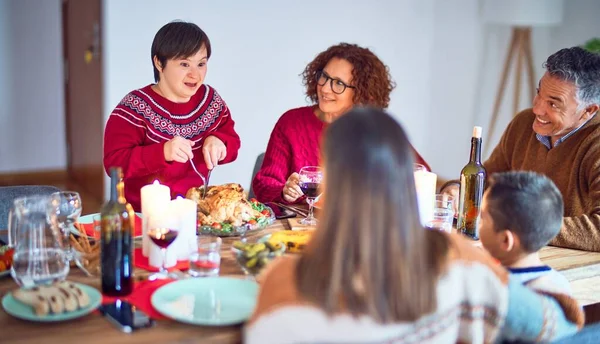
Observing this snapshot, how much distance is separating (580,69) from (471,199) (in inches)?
26.0

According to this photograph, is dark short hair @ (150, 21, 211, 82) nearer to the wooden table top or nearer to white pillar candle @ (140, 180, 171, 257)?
white pillar candle @ (140, 180, 171, 257)

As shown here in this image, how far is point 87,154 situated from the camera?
17.1 ft

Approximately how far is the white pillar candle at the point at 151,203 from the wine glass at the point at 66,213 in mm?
177

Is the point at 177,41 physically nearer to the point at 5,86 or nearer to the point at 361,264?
the point at 361,264

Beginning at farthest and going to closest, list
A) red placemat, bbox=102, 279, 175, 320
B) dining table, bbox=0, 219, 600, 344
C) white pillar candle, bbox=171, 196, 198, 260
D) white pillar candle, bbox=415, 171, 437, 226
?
1. white pillar candle, bbox=415, 171, 437, 226
2. white pillar candle, bbox=171, 196, 198, 260
3. red placemat, bbox=102, 279, 175, 320
4. dining table, bbox=0, 219, 600, 344

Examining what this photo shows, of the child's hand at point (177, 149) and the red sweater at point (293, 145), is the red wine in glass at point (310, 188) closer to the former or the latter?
the child's hand at point (177, 149)

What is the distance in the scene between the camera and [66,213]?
1801mm

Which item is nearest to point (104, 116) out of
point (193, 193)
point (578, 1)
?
point (193, 193)

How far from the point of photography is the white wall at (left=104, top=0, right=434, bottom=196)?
4242 mm

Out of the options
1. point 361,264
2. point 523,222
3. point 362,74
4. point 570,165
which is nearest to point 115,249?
point 361,264

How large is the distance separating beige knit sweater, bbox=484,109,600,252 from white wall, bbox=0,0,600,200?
7.08ft

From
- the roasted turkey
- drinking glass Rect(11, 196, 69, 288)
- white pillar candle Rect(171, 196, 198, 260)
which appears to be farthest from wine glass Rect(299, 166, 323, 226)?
drinking glass Rect(11, 196, 69, 288)

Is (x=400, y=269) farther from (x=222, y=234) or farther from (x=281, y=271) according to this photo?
(x=222, y=234)

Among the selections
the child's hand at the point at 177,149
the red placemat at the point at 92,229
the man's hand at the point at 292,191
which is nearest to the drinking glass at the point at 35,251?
the red placemat at the point at 92,229
